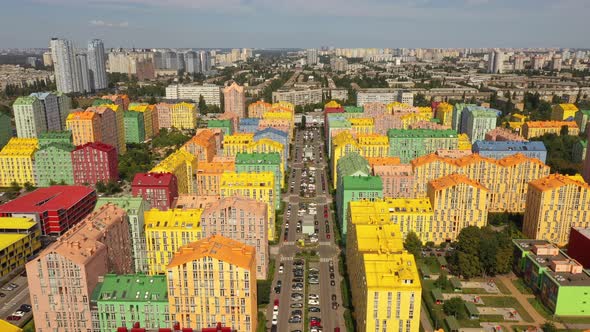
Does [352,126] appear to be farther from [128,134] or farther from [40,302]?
[40,302]

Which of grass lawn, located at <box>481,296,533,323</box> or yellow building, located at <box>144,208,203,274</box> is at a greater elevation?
→ yellow building, located at <box>144,208,203,274</box>

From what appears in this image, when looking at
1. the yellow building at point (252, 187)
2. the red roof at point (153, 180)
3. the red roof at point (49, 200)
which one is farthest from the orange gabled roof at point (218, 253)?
the red roof at point (49, 200)

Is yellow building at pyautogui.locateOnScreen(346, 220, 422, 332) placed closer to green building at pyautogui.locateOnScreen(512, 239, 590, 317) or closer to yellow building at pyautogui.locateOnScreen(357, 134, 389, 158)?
green building at pyautogui.locateOnScreen(512, 239, 590, 317)

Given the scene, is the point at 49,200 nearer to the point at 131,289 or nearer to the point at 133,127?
the point at 131,289

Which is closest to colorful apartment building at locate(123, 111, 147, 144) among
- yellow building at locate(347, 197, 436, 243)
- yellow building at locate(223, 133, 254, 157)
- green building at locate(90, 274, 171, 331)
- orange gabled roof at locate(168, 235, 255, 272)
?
yellow building at locate(223, 133, 254, 157)

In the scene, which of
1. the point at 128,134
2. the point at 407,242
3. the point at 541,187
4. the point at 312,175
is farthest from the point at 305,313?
the point at 128,134

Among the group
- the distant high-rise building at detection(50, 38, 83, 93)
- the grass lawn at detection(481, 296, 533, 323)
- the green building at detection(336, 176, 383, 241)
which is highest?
the distant high-rise building at detection(50, 38, 83, 93)
